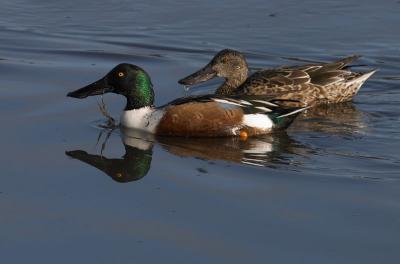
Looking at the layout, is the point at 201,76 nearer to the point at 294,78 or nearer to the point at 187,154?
the point at 294,78

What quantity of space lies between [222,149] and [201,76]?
216 centimetres

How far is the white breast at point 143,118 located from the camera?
973cm

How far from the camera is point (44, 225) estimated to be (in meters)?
6.98

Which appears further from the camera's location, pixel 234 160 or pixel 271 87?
pixel 271 87

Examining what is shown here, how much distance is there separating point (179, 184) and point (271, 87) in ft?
10.8

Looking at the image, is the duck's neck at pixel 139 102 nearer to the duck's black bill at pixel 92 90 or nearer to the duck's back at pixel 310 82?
the duck's black bill at pixel 92 90

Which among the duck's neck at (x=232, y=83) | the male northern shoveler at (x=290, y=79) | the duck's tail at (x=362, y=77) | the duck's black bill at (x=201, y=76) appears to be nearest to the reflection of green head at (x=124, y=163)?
the duck's black bill at (x=201, y=76)

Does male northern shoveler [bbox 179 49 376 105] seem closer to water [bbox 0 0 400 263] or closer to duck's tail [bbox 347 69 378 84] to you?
duck's tail [bbox 347 69 378 84]

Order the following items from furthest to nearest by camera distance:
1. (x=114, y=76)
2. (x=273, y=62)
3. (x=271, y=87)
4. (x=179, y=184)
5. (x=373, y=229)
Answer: (x=273, y=62), (x=271, y=87), (x=114, y=76), (x=179, y=184), (x=373, y=229)

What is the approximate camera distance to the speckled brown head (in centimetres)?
1130

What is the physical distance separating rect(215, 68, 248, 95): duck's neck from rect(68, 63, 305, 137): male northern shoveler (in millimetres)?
1339

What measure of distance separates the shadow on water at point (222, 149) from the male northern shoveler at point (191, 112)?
87 millimetres

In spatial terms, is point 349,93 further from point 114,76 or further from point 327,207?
point 327,207

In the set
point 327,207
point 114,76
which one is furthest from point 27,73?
point 327,207
